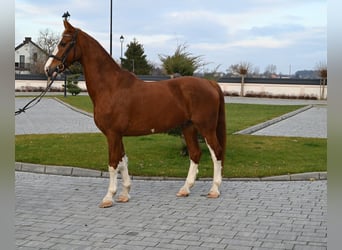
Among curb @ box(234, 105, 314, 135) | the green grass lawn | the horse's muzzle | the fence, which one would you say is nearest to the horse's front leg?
the horse's muzzle

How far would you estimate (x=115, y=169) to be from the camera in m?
6.21

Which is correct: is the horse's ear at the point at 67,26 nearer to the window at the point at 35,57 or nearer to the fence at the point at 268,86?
the fence at the point at 268,86

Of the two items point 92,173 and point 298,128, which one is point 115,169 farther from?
point 298,128

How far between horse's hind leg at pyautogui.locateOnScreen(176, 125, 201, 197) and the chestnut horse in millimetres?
15

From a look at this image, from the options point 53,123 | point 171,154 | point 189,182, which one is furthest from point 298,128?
point 189,182

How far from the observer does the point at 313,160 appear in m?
9.25

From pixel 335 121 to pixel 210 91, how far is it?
5.27 m

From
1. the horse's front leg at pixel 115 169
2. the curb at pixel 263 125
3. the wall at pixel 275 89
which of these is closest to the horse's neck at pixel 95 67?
the horse's front leg at pixel 115 169

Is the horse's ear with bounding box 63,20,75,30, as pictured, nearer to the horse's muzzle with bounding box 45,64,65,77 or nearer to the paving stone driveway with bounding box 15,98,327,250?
the horse's muzzle with bounding box 45,64,65,77

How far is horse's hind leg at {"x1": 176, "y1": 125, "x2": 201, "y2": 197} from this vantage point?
6.68 m

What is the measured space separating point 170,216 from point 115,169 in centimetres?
112

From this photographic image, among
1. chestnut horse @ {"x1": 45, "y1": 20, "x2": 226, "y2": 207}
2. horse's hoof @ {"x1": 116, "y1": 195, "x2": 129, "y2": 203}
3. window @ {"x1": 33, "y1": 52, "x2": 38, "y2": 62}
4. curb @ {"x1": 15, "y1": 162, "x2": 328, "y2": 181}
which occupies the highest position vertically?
window @ {"x1": 33, "y1": 52, "x2": 38, "y2": 62}

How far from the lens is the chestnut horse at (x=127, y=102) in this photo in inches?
240

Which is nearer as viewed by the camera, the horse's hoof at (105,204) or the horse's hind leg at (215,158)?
the horse's hoof at (105,204)
